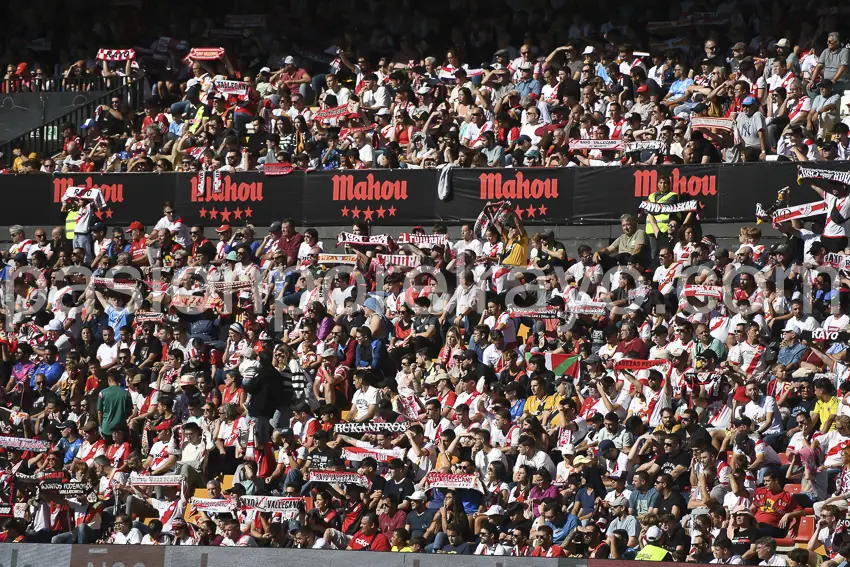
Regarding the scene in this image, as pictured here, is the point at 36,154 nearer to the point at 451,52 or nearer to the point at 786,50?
the point at 451,52

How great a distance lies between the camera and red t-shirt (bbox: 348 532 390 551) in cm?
1698

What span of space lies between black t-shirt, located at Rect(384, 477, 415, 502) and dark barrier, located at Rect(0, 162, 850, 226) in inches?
224

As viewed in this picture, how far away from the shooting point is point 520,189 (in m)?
22.4

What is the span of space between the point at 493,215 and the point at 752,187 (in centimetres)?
341

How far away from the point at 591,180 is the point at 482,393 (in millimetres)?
4422

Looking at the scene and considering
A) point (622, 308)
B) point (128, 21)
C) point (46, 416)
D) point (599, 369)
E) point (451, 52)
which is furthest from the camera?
point (128, 21)

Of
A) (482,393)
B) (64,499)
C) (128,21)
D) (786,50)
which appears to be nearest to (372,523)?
(482,393)

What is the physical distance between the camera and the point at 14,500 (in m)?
19.8

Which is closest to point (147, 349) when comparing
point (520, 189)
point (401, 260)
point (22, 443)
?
point (22, 443)

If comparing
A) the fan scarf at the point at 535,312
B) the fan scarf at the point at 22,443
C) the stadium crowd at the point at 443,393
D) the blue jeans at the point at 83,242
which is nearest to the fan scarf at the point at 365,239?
the stadium crowd at the point at 443,393

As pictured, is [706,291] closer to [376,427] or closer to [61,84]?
[376,427]

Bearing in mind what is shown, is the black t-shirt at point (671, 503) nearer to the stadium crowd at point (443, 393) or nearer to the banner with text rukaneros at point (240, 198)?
the stadium crowd at point (443, 393)

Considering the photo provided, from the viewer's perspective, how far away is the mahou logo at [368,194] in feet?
76.1

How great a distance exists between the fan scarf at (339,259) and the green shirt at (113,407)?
3.17 m
